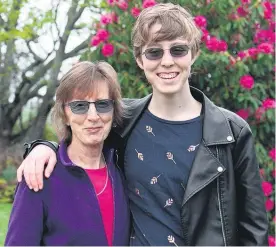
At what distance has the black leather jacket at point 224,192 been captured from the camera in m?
2.79

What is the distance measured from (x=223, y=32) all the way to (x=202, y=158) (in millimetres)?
3272

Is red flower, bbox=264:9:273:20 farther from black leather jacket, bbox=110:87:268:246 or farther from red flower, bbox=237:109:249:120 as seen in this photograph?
black leather jacket, bbox=110:87:268:246

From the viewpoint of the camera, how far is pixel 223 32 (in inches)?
230

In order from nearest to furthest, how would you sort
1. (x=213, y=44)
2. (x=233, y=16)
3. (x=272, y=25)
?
(x=213, y=44)
(x=233, y=16)
(x=272, y=25)

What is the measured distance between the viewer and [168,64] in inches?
112

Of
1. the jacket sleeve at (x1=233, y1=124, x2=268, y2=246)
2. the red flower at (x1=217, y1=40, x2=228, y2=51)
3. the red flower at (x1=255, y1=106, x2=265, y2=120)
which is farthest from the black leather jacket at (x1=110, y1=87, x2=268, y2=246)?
the red flower at (x1=255, y1=106, x2=265, y2=120)

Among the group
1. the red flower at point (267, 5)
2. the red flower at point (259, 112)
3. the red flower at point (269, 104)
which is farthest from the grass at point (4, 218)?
the red flower at point (267, 5)

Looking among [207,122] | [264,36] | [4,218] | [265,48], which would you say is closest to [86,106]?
[207,122]

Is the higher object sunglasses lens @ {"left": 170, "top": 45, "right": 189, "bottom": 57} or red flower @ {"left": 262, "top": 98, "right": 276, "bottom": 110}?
sunglasses lens @ {"left": 170, "top": 45, "right": 189, "bottom": 57}

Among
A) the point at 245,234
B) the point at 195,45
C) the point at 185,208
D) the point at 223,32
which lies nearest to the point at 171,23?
the point at 195,45

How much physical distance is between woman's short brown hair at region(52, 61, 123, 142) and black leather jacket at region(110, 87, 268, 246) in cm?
51

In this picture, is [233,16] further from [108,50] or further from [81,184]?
[81,184]

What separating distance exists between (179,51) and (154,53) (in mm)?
132

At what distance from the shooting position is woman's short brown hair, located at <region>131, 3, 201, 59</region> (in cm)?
289
